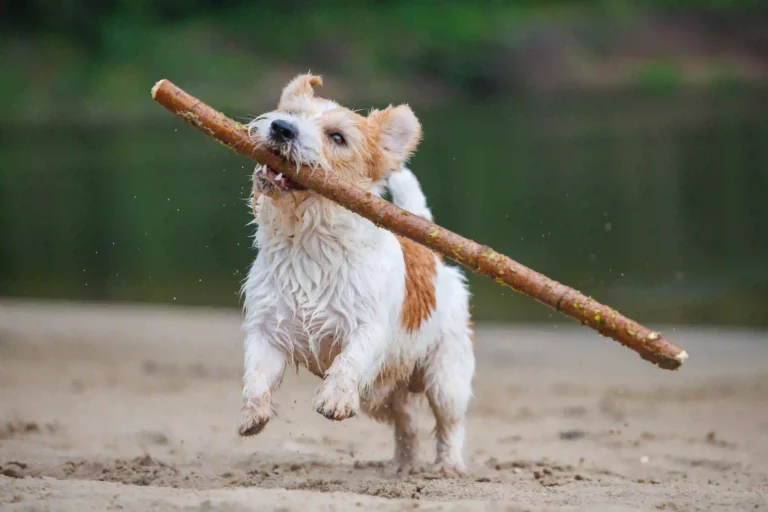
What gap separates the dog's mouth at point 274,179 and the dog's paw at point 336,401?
917mm

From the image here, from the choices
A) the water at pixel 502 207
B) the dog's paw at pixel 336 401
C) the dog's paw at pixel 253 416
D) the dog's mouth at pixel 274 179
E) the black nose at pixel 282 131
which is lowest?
the dog's paw at pixel 253 416

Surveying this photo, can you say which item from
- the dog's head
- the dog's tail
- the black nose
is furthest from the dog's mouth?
the dog's tail

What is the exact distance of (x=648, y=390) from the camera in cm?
963

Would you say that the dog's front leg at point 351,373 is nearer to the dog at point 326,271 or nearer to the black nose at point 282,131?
the dog at point 326,271

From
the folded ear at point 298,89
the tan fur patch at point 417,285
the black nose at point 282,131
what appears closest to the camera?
the black nose at point 282,131

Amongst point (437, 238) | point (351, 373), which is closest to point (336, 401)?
point (351, 373)

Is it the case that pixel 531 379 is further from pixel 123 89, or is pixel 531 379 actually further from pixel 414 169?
pixel 123 89

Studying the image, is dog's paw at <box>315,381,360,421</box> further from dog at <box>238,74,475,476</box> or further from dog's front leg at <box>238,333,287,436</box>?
dog's front leg at <box>238,333,287,436</box>

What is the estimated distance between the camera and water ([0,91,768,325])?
14516 mm

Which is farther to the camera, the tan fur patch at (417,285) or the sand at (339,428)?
the tan fur patch at (417,285)

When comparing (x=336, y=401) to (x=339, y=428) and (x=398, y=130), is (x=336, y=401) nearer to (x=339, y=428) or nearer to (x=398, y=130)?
(x=398, y=130)

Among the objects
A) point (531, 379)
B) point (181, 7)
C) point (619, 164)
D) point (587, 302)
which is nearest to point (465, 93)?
point (181, 7)

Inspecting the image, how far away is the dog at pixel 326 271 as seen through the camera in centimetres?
520

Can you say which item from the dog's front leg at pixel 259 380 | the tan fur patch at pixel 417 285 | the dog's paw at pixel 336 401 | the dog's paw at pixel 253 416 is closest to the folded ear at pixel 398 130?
the tan fur patch at pixel 417 285
